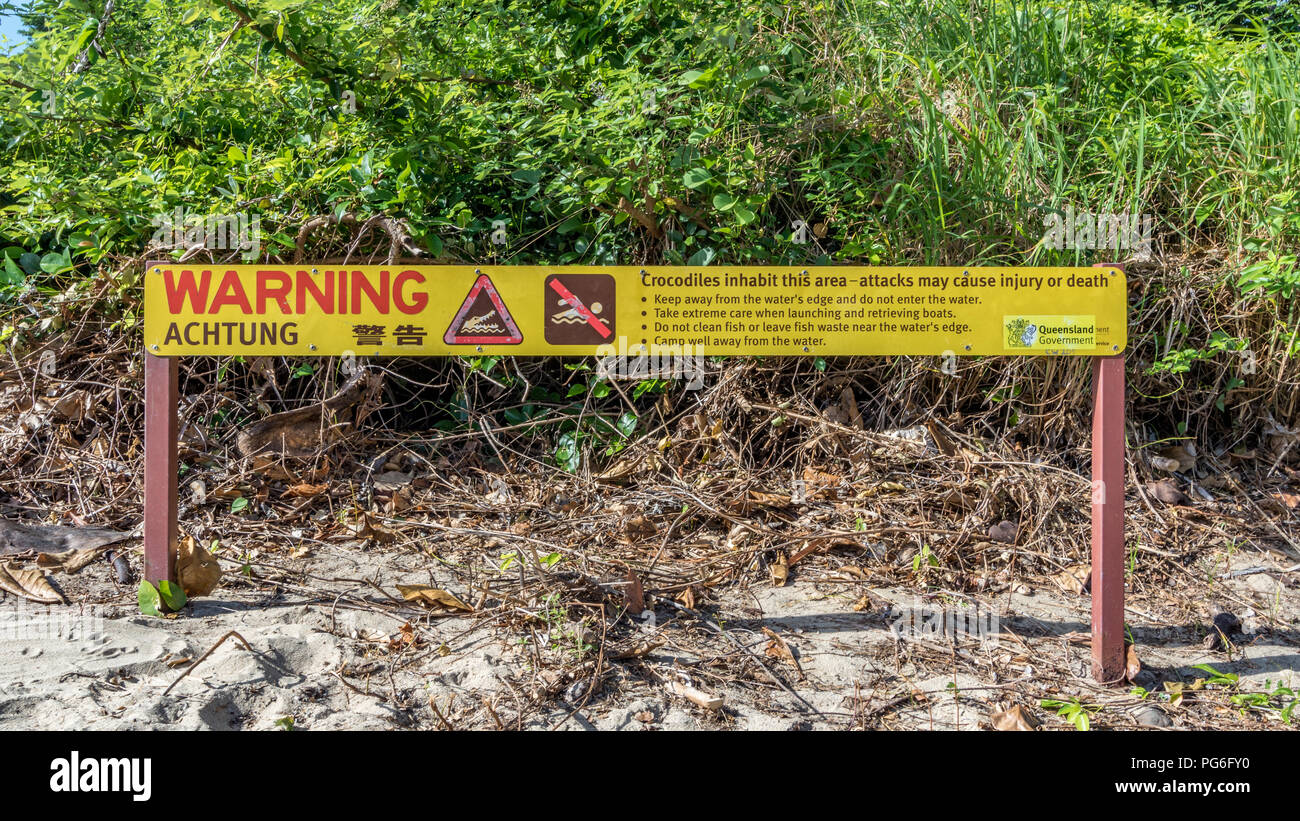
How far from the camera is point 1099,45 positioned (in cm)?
486

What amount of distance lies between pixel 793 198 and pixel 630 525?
1.93 meters

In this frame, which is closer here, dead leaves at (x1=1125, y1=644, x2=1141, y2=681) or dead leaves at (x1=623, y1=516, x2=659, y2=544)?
dead leaves at (x1=1125, y1=644, x2=1141, y2=681)

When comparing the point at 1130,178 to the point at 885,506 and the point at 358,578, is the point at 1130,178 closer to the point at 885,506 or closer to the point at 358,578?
the point at 885,506

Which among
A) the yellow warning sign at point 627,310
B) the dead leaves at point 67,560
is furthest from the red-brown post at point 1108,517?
the dead leaves at point 67,560

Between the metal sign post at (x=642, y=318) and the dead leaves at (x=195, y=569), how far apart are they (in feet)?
0.34

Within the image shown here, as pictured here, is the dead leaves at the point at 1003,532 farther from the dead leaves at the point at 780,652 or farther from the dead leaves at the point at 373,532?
the dead leaves at the point at 373,532

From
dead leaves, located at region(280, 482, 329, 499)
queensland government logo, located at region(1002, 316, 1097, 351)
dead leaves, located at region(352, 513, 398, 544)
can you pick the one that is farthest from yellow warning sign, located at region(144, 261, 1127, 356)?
dead leaves, located at region(280, 482, 329, 499)

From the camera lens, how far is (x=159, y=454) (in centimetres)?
286

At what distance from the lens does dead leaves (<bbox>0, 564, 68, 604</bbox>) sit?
122 inches

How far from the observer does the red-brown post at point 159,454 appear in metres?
2.85

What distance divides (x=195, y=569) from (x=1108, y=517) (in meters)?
2.98

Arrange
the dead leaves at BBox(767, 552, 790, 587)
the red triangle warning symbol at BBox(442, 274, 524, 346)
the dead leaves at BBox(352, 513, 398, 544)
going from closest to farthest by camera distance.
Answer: the red triangle warning symbol at BBox(442, 274, 524, 346)
the dead leaves at BBox(767, 552, 790, 587)
the dead leaves at BBox(352, 513, 398, 544)

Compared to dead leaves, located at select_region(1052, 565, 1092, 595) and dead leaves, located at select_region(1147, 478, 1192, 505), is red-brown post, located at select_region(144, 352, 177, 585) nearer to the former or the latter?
dead leaves, located at select_region(1052, 565, 1092, 595)

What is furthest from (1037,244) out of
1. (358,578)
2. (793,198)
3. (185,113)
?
(185,113)
